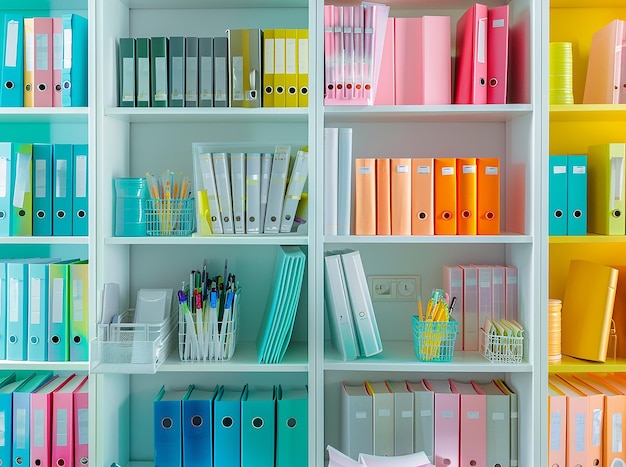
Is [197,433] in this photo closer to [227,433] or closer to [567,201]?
[227,433]

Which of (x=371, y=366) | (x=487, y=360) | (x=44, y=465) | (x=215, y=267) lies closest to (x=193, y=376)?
(x=215, y=267)

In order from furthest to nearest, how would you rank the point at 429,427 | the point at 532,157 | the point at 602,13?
1. the point at 602,13
2. the point at 429,427
3. the point at 532,157

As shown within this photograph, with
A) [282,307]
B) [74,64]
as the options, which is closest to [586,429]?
[282,307]

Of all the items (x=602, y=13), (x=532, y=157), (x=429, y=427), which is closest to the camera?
(x=532, y=157)

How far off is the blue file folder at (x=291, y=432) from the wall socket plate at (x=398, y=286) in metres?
0.49

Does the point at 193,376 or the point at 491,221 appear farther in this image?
the point at 193,376

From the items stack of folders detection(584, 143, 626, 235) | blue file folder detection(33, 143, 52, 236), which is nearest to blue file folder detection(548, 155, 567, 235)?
stack of folders detection(584, 143, 626, 235)

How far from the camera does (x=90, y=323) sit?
196 centimetres

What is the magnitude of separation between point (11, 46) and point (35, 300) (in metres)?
0.81

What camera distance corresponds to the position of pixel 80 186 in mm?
2023

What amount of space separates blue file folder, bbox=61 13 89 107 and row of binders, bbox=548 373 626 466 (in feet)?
5.84

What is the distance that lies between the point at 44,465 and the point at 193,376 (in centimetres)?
56

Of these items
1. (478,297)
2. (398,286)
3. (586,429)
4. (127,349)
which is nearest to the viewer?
(127,349)

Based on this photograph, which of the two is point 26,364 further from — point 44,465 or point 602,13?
point 602,13
